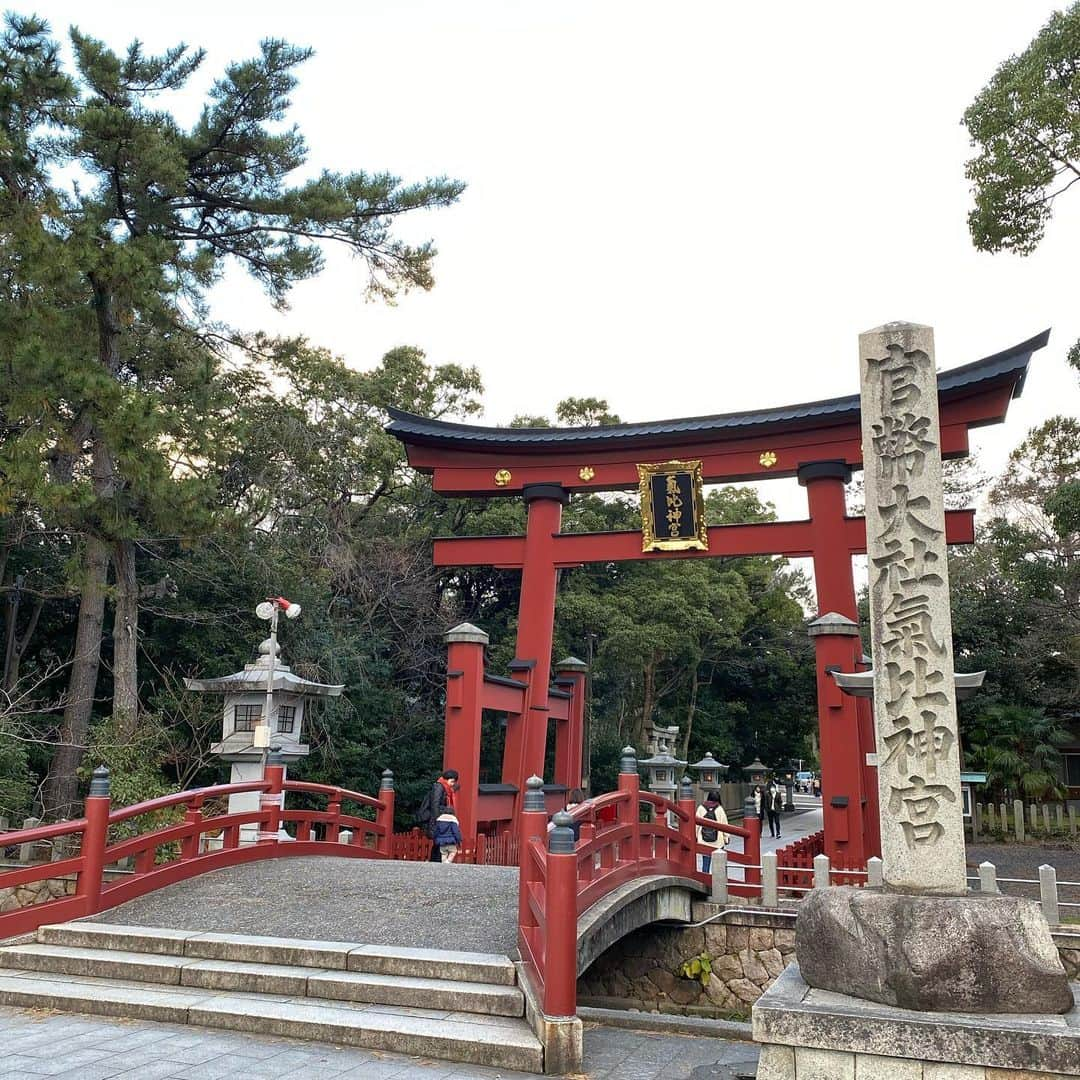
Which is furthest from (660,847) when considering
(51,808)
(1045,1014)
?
(51,808)

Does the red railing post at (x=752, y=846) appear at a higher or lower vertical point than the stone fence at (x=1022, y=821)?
higher

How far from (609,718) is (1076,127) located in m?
20.6

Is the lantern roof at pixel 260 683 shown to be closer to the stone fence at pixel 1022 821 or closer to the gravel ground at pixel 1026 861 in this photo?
the gravel ground at pixel 1026 861

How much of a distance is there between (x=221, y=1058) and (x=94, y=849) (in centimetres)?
352

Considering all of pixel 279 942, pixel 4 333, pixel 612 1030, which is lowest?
pixel 612 1030

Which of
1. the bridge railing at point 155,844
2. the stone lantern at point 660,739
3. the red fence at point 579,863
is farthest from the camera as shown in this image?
the stone lantern at point 660,739

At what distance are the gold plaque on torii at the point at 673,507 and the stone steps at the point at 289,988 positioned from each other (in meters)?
9.02

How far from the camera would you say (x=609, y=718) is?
29.0 metres

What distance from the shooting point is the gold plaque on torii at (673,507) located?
14.6 meters

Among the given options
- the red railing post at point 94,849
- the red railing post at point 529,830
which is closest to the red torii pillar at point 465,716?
the red railing post at point 94,849

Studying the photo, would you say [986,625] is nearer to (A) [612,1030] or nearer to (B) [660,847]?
(B) [660,847]

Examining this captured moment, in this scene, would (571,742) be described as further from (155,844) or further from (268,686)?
(155,844)

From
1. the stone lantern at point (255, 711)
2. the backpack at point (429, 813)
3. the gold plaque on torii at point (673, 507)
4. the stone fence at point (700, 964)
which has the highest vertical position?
the gold plaque on torii at point (673, 507)

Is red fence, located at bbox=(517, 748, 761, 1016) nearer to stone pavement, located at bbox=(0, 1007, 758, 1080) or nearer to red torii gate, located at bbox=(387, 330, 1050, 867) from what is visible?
stone pavement, located at bbox=(0, 1007, 758, 1080)
